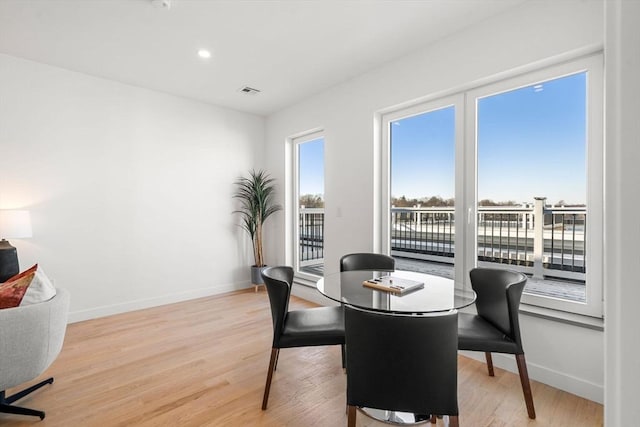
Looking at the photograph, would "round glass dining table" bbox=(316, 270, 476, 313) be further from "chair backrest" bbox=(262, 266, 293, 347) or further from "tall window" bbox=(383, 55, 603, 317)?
"tall window" bbox=(383, 55, 603, 317)

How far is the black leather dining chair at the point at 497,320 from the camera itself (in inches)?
76.2

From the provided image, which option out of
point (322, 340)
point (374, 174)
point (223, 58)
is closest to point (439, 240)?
point (374, 174)

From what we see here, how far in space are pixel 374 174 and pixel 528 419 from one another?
7.84 ft

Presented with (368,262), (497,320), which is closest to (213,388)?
(368,262)

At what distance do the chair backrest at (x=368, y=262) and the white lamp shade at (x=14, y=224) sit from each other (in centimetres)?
296

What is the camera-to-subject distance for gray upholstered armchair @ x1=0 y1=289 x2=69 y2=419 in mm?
1678

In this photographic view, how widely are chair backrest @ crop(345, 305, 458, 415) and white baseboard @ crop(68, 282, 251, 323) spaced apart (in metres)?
3.54

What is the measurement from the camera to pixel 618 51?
320 millimetres

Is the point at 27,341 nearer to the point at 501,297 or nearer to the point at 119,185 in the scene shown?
the point at 119,185

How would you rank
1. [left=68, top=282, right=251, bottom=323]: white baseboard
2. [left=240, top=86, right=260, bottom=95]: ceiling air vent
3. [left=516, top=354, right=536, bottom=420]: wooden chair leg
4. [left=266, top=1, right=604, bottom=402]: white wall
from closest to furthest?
[left=516, top=354, right=536, bottom=420]: wooden chair leg, [left=266, top=1, right=604, bottom=402]: white wall, [left=68, top=282, right=251, bottom=323]: white baseboard, [left=240, top=86, right=260, bottom=95]: ceiling air vent

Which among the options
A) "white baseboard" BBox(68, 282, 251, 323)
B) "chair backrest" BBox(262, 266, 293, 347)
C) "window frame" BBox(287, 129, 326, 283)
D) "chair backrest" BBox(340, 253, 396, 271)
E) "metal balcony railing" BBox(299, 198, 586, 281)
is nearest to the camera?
"chair backrest" BBox(262, 266, 293, 347)

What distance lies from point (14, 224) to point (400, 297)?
342cm

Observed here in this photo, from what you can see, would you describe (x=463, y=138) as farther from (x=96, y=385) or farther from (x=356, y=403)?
(x=96, y=385)

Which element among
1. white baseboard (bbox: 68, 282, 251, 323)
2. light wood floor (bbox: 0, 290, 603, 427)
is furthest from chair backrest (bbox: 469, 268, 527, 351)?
white baseboard (bbox: 68, 282, 251, 323)
